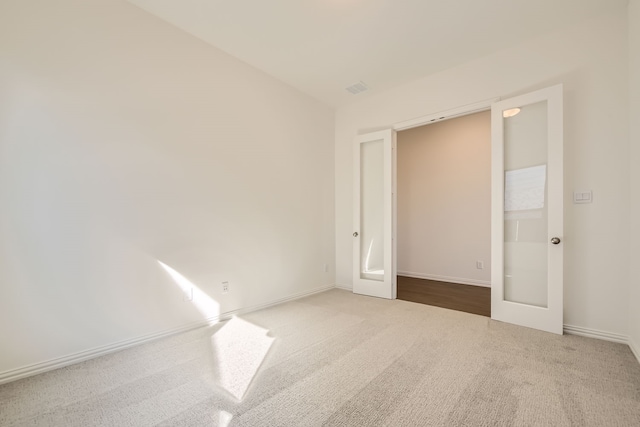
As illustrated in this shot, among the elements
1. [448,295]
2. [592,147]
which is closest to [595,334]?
[448,295]

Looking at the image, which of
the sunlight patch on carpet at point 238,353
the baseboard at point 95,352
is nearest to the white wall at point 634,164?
the sunlight patch on carpet at point 238,353

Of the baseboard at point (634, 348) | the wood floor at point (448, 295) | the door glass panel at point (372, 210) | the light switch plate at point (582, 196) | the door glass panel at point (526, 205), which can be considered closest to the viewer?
the baseboard at point (634, 348)

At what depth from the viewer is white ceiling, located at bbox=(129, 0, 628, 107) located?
7.69ft

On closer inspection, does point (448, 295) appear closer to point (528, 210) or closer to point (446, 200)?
point (528, 210)

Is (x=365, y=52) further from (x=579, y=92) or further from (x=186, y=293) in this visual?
(x=186, y=293)

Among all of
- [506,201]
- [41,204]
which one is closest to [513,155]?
[506,201]

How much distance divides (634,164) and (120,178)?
435cm

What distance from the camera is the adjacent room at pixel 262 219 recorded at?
66.6 inches

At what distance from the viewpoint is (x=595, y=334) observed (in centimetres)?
242

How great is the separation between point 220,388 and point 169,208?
1688 millimetres

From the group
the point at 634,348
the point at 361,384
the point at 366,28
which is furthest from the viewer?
the point at 366,28

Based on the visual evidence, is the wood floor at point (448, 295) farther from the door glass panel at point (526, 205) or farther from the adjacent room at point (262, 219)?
the door glass panel at point (526, 205)

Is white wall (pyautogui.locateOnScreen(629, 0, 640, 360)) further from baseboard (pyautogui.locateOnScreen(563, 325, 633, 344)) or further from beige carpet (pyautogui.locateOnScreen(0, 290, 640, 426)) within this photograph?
beige carpet (pyautogui.locateOnScreen(0, 290, 640, 426))

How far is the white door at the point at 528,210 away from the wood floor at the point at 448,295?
0.49 meters
